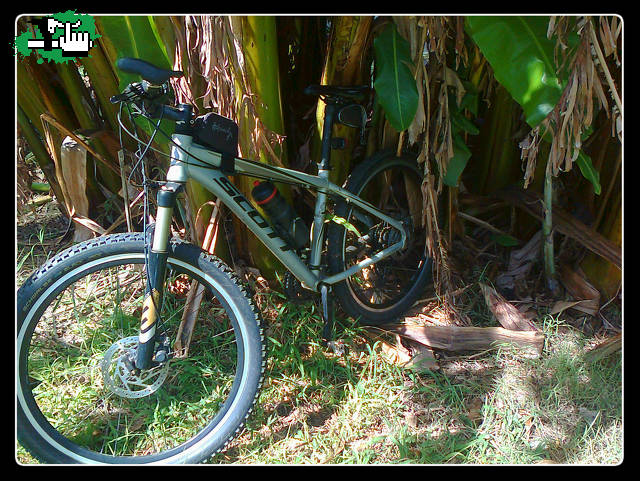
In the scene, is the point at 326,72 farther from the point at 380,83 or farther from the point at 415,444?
the point at 415,444

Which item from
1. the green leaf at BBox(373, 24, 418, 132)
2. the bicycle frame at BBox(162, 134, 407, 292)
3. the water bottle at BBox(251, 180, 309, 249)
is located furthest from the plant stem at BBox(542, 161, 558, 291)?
the water bottle at BBox(251, 180, 309, 249)

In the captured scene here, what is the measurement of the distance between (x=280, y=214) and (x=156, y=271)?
1.97ft

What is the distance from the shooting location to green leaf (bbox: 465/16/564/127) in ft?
6.86

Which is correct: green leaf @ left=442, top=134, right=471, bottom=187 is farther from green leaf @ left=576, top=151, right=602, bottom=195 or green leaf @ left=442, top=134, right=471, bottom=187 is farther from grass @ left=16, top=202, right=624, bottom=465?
grass @ left=16, top=202, right=624, bottom=465

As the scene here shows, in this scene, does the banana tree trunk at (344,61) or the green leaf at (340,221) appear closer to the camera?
the banana tree trunk at (344,61)

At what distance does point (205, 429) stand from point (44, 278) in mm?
797

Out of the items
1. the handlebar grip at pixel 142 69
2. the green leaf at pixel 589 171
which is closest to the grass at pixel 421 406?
the green leaf at pixel 589 171

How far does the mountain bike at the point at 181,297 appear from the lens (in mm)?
2004

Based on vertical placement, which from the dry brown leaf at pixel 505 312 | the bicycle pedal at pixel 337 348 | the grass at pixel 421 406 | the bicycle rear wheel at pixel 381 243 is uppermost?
the bicycle rear wheel at pixel 381 243

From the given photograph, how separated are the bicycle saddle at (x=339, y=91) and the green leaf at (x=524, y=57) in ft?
1.67

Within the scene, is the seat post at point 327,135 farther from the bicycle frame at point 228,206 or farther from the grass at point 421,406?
the grass at point 421,406

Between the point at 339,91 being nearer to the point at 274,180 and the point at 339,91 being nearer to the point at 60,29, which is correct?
the point at 274,180

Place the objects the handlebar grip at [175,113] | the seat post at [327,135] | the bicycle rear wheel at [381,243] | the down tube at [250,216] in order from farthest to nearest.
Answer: the bicycle rear wheel at [381,243]
the seat post at [327,135]
the down tube at [250,216]
the handlebar grip at [175,113]

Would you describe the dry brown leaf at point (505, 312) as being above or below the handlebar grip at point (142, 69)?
below
